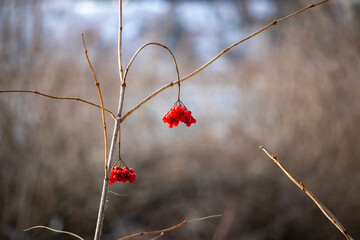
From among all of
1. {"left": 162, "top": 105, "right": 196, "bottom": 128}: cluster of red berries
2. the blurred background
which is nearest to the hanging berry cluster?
{"left": 162, "top": 105, "right": 196, "bottom": 128}: cluster of red berries

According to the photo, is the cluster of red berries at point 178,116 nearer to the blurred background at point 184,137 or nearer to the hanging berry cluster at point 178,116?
the hanging berry cluster at point 178,116

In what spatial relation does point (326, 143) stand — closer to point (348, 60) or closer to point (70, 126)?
point (348, 60)

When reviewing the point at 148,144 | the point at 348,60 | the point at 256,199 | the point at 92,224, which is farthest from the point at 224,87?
the point at 92,224

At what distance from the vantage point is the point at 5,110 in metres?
2.37

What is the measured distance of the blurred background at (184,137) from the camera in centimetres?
250

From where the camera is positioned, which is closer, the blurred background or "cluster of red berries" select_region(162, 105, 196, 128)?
"cluster of red berries" select_region(162, 105, 196, 128)

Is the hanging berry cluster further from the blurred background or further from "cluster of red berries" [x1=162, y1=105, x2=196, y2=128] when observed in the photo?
the blurred background

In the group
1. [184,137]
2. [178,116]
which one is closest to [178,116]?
[178,116]

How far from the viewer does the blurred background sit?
250cm

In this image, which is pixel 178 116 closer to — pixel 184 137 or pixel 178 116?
pixel 178 116

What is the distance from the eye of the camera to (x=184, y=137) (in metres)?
4.58

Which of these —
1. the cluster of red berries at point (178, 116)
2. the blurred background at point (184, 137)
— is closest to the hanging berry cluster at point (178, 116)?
the cluster of red berries at point (178, 116)

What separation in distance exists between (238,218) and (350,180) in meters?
1.01

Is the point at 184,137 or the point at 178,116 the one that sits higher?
the point at 184,137
